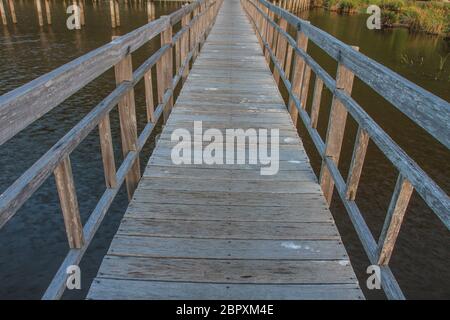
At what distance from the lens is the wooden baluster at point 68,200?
2.09m

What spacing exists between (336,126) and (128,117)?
6.14ft

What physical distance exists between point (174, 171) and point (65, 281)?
6.33ft

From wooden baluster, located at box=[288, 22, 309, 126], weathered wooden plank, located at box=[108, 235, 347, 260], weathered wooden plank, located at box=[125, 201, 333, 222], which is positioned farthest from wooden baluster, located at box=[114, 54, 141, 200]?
wooden baluster, located at box=[288, 22, 309, 126]

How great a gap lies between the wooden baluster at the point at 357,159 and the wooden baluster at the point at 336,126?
0.54 m

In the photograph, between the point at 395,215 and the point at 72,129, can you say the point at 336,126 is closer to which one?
the point at 395,215

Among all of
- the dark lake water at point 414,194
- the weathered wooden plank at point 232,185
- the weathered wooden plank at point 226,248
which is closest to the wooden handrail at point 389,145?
the weathered wooden plank at point 232,185

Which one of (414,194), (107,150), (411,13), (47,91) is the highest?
(47,91)

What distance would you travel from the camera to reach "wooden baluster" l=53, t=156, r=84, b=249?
82.3 inches

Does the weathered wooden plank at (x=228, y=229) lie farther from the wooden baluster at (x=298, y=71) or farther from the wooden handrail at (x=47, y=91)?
the wooden baluster at (x=298, y=71)

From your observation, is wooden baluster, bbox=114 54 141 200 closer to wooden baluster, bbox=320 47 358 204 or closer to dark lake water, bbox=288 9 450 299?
wooden baluster, bbox=320 47 358 204

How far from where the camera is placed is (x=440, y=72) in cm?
1625

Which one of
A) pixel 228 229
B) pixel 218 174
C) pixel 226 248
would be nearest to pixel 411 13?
pixel 218 174

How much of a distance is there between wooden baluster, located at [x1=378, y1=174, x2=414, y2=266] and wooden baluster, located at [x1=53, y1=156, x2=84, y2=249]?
1753 mm

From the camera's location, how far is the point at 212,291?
2.43m
